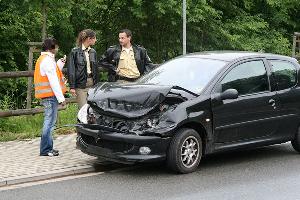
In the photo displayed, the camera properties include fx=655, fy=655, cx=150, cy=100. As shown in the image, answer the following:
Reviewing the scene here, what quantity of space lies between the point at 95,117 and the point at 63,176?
0.92 metres

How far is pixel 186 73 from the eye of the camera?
9453mm

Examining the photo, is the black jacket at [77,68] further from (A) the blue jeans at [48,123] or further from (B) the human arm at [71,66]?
(A) the blue jeans at [48,123]

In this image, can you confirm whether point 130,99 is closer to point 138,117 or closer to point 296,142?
point 138,117

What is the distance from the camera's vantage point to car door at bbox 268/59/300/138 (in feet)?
32.1

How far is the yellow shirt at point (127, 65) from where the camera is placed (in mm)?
11000

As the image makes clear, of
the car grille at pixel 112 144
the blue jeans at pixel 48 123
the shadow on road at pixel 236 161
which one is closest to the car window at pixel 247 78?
the shadow on road at pixel 236 161

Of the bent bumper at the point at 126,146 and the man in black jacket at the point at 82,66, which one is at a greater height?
the man in black jacket at the point at 82,66

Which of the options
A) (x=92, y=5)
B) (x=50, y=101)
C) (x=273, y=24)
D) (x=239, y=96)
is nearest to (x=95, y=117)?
(x=50, y=101)

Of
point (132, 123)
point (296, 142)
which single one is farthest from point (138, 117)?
point (296, 142)

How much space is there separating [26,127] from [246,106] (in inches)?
180

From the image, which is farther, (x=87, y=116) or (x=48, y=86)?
(x=48, y=86)

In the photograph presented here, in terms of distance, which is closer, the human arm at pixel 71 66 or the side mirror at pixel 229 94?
the side mirror at pixel 229 94

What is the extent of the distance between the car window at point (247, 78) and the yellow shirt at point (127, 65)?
7.38 ft

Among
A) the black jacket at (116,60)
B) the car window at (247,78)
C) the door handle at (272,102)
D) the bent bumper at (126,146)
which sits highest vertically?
the black jacket at (116,60)
